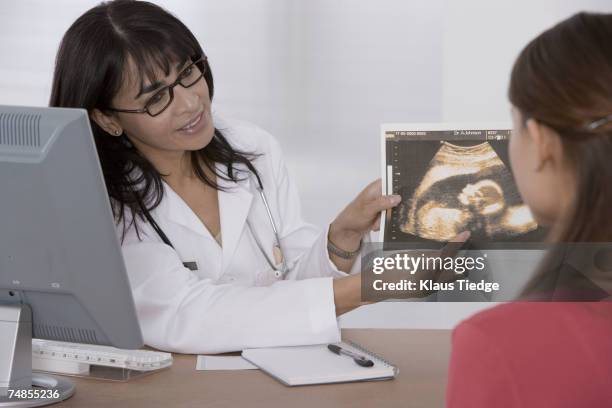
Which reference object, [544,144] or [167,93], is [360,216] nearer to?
[167,93]

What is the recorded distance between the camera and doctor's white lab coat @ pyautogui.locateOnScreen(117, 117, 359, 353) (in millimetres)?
1815

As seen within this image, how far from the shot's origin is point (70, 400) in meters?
1.55

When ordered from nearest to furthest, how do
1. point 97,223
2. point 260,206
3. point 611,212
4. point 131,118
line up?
point 611,212 → point 97,223 → point 131,118 → point 260,206

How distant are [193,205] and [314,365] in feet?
2.37

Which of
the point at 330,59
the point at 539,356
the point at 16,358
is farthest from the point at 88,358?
the point at 330,59

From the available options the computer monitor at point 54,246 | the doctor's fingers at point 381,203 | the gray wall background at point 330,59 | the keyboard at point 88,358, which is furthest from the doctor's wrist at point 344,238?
the gray wall background at point 330,59

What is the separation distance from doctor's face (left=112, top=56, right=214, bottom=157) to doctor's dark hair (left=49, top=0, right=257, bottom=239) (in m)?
A: 0.02

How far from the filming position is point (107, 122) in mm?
2133

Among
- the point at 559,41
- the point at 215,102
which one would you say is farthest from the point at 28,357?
the point at 215,102

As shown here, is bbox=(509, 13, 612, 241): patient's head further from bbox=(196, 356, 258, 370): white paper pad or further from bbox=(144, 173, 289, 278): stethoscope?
bbox=(144, 173, 289, 278): stethoscope

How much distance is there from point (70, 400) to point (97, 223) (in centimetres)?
36

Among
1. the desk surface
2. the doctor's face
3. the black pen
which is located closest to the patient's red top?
the desk surface

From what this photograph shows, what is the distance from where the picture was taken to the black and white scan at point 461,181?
5.72ft

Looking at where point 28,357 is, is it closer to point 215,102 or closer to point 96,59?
point 96,59
